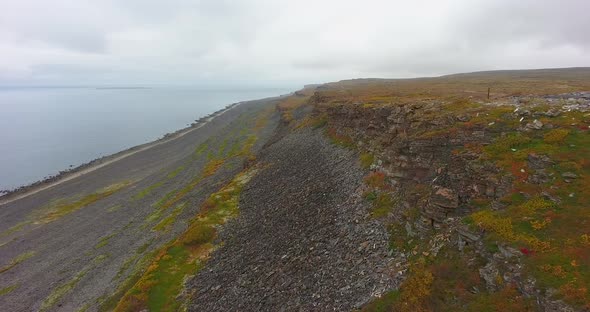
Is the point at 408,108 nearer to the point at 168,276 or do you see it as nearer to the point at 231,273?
the point at 231,273

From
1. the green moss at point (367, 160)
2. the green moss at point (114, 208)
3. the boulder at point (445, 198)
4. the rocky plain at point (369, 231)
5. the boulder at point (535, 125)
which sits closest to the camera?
the rocky plain at point (369, 231)

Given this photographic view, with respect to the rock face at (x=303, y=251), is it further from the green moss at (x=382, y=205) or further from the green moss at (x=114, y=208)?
the green moss at (x=114, y=208)

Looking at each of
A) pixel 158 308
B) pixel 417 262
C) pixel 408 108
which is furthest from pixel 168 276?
pixel 408 108

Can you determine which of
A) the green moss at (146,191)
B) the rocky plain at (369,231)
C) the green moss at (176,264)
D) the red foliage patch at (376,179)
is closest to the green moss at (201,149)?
the green moss at (146,191)

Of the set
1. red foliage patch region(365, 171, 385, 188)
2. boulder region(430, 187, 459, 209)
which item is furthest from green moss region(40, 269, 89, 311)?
boulder region(430, 187, 459, 209)

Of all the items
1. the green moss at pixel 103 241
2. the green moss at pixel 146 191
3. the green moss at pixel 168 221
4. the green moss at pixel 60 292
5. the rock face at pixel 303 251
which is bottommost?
the green moss at pixel 60 292

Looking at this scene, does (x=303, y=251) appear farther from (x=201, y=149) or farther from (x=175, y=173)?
(x=201, y=149)

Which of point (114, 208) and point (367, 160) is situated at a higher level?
point (367, 160)

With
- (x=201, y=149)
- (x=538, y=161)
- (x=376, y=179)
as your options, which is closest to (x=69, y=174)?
(x=201, y=149)

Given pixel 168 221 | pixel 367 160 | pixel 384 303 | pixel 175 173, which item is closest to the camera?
pixel 384 303
